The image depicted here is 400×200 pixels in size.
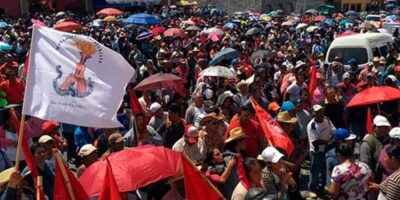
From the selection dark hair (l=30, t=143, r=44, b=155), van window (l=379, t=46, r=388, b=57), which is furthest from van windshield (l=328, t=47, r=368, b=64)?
dark hair (l=30, t=143, r=44, b=155)

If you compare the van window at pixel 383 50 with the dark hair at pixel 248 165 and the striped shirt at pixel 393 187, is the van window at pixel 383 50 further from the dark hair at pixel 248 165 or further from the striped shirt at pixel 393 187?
the dark hair at pixel 248 165

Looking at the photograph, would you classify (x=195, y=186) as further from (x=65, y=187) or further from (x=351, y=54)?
(x=351, y=54)

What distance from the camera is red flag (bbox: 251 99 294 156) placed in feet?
23.9

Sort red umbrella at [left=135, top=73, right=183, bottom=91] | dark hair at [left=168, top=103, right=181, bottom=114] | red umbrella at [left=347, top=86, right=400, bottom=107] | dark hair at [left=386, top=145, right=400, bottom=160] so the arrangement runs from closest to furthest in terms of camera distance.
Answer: dark hair at [left=386, top=145, right=400, bottom=160]
dark hair at [left=168, top=103, right=181, bottom=114]
red umbrella at [left=347, top=86, right=400, bottom=107]
red umbrella at [left=135, top=73, right=183, bottom=91]

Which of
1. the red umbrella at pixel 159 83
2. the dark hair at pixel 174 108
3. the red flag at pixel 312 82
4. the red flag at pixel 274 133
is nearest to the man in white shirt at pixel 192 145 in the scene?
the red flag at pixel 274 133

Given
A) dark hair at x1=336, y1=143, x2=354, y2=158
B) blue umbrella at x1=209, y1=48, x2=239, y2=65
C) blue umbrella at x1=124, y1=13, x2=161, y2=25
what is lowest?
blue umbrella at x1=124, y1=13, x2=161, y2=25

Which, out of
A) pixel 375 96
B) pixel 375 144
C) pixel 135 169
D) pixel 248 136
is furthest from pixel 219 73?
pixel 135 169

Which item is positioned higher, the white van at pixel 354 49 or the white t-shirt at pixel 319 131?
the white t-shirt at pixel 319 131

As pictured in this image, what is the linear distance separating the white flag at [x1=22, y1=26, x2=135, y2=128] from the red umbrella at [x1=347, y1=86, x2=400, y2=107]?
412cm

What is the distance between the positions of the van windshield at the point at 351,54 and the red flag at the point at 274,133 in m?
9.12

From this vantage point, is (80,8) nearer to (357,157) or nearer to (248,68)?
(248,68)

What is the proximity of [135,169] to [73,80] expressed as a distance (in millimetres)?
878

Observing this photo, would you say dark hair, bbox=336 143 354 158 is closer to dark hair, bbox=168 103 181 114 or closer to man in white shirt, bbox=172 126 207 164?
man in white shirt, bbox=172 126 207 164

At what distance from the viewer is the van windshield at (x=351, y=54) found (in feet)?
54.0
